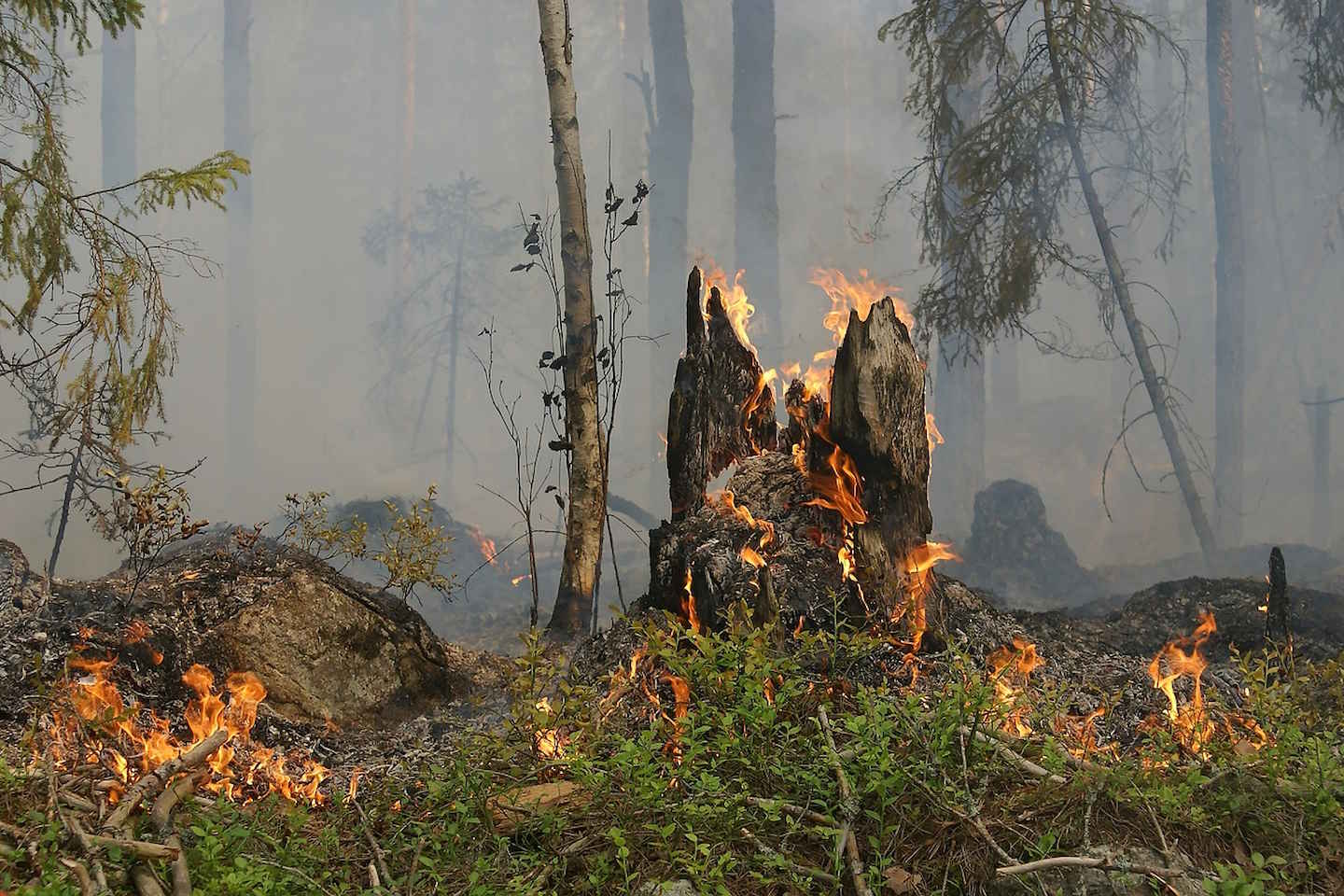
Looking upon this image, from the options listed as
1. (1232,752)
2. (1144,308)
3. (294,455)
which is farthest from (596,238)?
(1232,752)

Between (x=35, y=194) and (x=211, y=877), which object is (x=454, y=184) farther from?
(x=211, y=877)

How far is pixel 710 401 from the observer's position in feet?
19.9

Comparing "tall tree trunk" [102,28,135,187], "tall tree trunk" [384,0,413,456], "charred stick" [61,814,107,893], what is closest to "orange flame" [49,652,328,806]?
"charred stick" [61,814,107,893]

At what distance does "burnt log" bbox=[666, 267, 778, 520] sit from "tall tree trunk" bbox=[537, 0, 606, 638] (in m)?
1.62

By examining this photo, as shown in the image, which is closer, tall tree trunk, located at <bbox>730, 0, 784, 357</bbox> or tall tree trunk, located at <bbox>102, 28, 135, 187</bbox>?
tall tree trunk, located at <bbox>730, 0, 784, 357</bbox>

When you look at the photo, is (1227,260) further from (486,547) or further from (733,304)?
(486,547)

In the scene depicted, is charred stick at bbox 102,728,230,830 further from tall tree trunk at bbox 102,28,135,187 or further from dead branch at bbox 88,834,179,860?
tall tree trunk at bbox 102,28,135,187

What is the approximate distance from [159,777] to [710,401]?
392 centimetres

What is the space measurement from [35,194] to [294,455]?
19.6 metres

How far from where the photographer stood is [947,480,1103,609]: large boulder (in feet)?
49.2

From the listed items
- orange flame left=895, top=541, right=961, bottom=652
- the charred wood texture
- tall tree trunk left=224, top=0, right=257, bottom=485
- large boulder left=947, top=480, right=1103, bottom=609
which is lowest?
large boulder left=947, top=480, right=1103, bottom=609

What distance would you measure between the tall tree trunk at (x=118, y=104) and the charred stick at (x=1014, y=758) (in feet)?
92.0

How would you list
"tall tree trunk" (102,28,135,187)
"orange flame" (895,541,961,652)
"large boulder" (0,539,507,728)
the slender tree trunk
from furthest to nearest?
Answer: "tall tree trunk" (102,28,135,187), the slender tree trunk, "orange flame" (895,541,961,652), "large boulder" (0,539,507,728)

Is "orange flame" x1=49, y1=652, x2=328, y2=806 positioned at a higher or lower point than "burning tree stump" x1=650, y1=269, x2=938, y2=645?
lower
